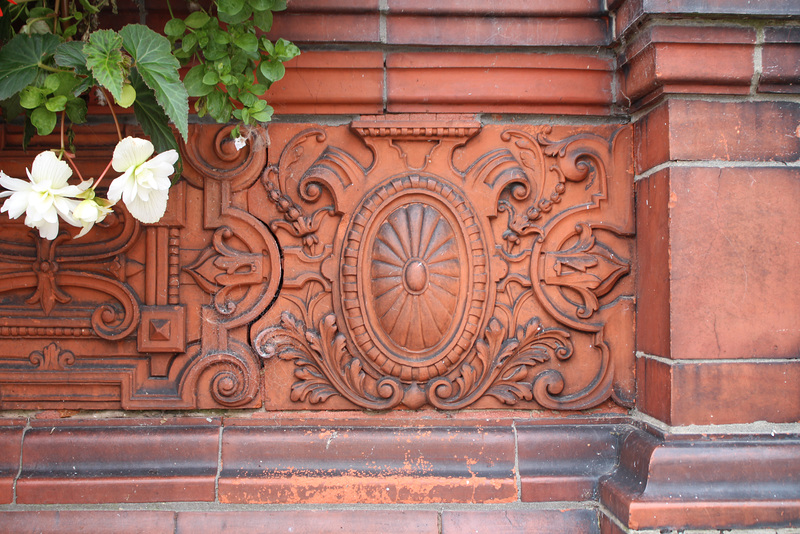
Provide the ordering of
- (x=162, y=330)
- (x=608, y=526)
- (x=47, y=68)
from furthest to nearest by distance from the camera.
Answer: (x=162, y=330)
(x=608, y=526)
(x=47, y=68)

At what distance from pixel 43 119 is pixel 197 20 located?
1.45ft

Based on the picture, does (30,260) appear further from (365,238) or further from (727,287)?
(727,287)

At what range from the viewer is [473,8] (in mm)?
1697

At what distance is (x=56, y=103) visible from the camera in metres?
1.41

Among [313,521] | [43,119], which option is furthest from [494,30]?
[313,521]

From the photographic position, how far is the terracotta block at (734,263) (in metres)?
1.55

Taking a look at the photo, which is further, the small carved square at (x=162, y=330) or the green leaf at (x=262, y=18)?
the small carved square at (x=162, y=330)

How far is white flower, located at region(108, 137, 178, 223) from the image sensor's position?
1.29 m

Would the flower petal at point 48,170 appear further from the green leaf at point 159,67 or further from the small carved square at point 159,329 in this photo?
the small carved square at point 159,329

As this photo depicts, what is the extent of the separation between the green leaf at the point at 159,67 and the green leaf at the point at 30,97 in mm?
265

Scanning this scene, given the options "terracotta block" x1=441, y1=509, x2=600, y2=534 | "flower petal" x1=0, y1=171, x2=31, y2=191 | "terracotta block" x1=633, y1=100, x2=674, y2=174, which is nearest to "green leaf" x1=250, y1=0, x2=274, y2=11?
"flower petal" x1=0, y1=171, x2=31, y2=191

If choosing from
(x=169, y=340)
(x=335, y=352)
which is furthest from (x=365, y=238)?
(x=169, y=340)

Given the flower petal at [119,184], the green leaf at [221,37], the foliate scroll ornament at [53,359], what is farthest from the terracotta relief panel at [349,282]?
the flower petal at [119,184]

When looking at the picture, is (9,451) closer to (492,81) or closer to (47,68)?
(47,68)
